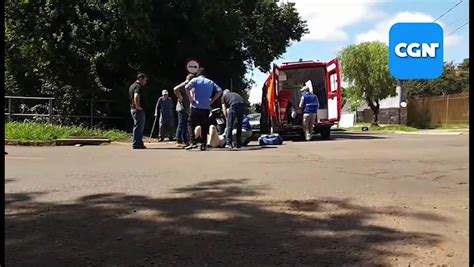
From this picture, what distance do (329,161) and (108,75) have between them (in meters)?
13.2

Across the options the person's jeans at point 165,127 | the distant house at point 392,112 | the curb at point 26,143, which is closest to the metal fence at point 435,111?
the distant house at point 392,112

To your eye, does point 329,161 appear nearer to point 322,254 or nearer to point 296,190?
point 296,190

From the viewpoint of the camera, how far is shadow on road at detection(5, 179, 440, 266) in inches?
162

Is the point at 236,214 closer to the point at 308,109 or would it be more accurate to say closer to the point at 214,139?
the point at 214,139

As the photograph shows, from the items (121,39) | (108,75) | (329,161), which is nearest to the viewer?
(329,161)

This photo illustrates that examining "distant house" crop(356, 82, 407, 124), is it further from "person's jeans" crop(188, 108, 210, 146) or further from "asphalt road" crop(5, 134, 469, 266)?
"asphalt road" crop(5, 134, 469, 266)

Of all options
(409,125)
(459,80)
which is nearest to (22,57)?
(409,125)

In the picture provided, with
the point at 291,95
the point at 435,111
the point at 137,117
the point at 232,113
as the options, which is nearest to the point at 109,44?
the point at 291,95

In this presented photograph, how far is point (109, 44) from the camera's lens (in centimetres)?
1891

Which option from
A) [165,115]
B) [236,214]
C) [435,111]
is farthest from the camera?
[435,111]

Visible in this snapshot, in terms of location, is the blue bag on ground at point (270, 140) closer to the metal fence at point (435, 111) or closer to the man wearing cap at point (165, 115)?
the man wearing cap at point (165, 115)

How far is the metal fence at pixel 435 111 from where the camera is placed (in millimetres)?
33062

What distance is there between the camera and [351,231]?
4.73 meters

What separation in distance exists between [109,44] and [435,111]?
2301 cm
